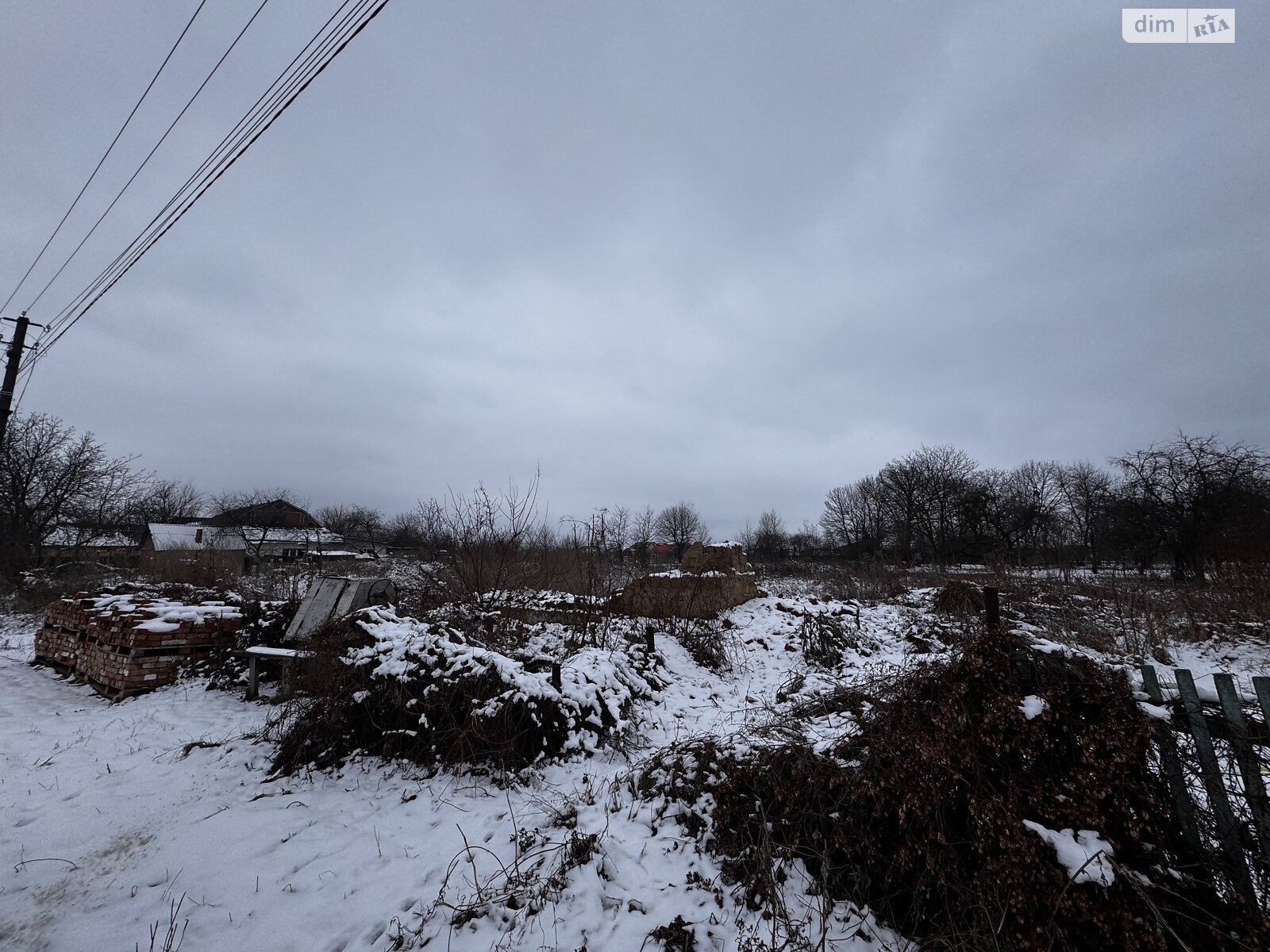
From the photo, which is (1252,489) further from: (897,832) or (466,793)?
(466,793)

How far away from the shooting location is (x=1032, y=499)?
4528 centimetres

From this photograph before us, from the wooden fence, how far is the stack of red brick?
1084 cm

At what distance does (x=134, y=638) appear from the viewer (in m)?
7.40

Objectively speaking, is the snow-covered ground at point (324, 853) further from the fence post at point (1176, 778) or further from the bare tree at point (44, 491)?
the bare tree at point (44, 491)

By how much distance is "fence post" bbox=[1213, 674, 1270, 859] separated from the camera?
2275 mm

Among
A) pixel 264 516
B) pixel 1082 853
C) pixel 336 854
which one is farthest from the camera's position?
pixel 264 516

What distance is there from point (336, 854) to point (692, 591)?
8.74 metres

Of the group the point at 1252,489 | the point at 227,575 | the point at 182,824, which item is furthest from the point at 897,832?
the point at 1252,489

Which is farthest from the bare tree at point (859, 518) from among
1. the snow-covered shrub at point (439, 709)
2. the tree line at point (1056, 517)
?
the snow-covered shrub at point (439, 709)

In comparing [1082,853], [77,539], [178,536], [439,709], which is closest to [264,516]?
[178,536]

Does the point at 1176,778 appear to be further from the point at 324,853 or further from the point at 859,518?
the point at 859,518

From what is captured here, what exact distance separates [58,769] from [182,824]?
2310 millimetres

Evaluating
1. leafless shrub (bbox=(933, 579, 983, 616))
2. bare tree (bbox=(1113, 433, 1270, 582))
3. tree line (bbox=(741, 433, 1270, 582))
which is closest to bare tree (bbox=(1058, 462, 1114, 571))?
tree line (bbox=(741, 433, 1270, 582))

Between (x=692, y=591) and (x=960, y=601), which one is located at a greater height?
(x=692, y=591)
